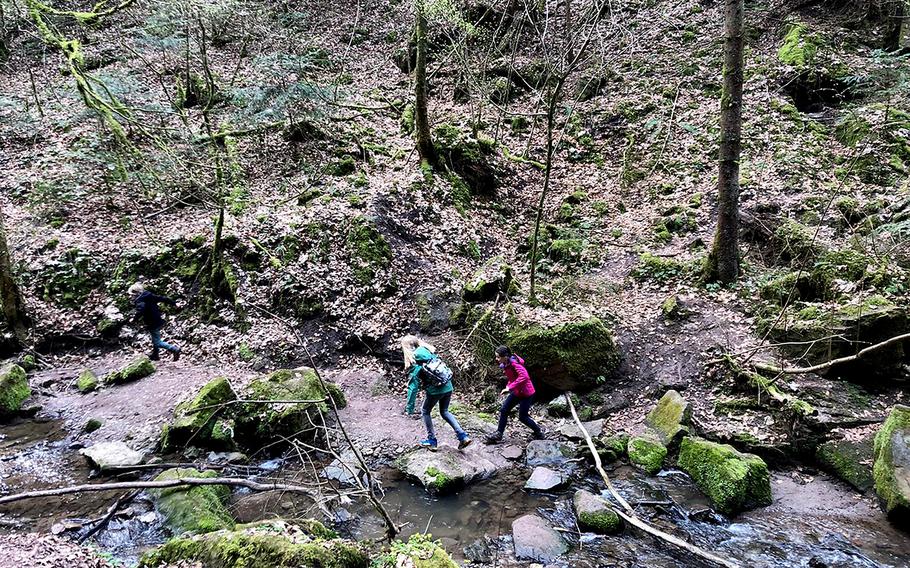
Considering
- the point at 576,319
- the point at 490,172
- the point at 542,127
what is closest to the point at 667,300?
the point at 576,319

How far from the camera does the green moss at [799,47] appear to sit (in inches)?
587

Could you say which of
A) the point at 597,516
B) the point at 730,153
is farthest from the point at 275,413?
the point at 730,153

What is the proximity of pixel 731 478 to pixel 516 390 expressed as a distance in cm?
317

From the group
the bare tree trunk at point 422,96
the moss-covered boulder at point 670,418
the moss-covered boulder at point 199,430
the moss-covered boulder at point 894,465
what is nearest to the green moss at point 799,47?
the bare tree trunk at point 422,96

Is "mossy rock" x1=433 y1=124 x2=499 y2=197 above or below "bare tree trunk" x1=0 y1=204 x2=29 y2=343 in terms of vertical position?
above

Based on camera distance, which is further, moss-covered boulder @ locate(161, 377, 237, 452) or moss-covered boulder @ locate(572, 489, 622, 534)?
moss-covered boulder @ locate(161, 377, 237, 452)

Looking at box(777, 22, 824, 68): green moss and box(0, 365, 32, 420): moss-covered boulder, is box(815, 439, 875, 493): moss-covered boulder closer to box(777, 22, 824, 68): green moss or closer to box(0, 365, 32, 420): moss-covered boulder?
box(0, 365, 32, 420): moss-covered boulder

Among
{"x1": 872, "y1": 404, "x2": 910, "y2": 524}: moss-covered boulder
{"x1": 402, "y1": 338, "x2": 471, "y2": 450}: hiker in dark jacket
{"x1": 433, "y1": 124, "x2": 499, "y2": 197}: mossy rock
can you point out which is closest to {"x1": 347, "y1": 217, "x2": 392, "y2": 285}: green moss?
{"x1": 433, "y1": 124, "x2": 499, "y2": 197}: mossy rock

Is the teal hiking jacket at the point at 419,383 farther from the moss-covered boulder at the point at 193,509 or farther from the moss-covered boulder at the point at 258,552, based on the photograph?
the moss-covered boulder at the point at 258,552

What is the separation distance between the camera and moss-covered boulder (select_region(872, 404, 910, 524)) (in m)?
5.22

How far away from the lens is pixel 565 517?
5.96m

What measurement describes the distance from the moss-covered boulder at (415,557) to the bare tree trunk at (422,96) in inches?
467

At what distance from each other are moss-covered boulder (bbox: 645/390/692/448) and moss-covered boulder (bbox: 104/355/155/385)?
1000 cm

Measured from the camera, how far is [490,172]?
15125 millimetres
